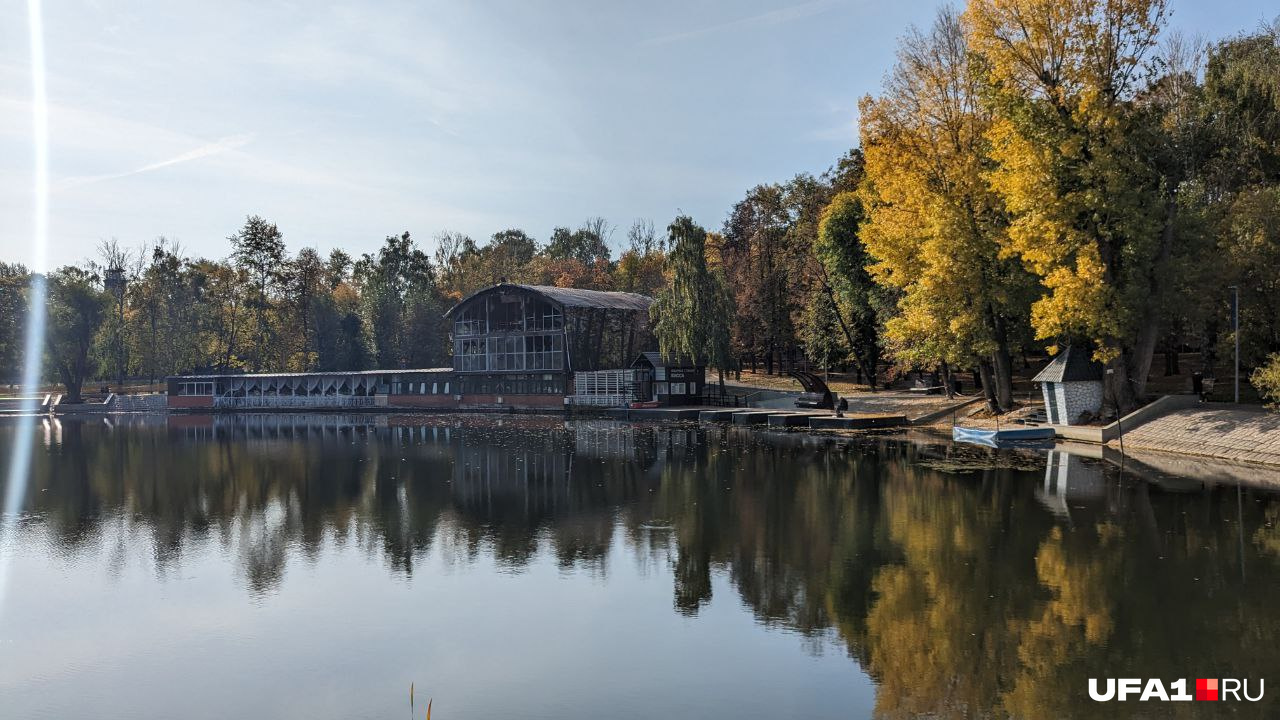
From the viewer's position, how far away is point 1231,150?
49.2 meters

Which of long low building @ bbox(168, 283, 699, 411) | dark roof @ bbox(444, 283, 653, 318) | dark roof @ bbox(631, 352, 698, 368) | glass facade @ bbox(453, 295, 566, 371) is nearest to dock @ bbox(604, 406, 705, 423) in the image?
long low building @ bbox(168, 283, 699, 411)

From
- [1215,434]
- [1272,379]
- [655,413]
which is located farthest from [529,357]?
[1272,379]

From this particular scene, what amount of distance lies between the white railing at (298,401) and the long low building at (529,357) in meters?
0.17

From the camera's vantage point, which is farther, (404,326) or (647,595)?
(404,326)

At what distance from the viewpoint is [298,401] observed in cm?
9650

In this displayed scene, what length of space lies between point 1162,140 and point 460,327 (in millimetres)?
A: 60823

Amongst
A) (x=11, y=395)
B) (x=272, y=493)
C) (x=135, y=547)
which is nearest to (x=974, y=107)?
(x=272, y=493)

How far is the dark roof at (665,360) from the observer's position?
7219cm

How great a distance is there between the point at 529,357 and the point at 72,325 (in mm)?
58431

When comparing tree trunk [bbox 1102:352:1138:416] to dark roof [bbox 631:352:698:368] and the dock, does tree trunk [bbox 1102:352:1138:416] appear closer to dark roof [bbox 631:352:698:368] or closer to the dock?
the dock

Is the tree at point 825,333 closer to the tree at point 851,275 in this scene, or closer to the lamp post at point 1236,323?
the tree at point 851,275

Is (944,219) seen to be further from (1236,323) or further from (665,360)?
(665,360)

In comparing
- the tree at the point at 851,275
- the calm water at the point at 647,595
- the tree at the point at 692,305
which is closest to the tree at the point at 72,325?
the tree at the point at 692,305

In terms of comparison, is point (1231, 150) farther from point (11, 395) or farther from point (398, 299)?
point (11, 395)
